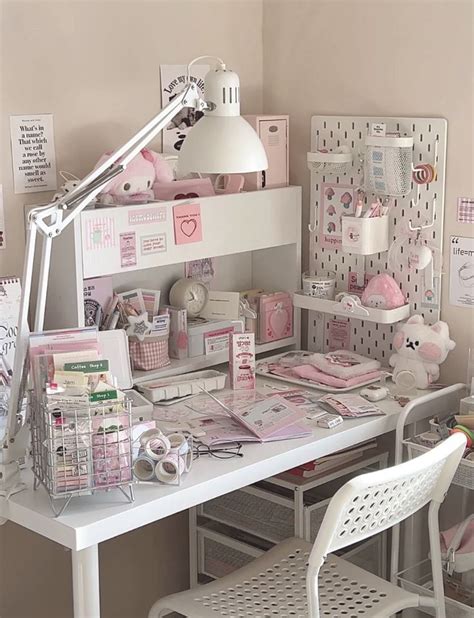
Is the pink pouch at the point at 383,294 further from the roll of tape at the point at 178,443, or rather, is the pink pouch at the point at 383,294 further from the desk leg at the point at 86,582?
the desk leg at the point at 86,582

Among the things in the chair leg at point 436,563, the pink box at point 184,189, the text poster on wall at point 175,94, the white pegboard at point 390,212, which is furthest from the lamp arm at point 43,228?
the chair leg at point 436,563

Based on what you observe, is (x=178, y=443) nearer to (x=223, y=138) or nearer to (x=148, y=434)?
(x=148, y=434)

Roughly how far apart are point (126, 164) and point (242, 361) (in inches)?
26.9

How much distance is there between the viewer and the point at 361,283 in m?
2.75

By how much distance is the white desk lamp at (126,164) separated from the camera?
187cm

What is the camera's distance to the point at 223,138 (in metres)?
2.07

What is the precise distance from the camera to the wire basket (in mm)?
1762

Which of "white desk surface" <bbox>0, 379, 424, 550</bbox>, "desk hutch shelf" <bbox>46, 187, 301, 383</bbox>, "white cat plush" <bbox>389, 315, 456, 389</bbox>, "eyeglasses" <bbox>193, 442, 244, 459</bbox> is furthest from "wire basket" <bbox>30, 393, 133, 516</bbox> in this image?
"white cat plush" <bbox>389, 315, 456, 389</bbox>

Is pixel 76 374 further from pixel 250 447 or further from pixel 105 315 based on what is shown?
pixel 105 315

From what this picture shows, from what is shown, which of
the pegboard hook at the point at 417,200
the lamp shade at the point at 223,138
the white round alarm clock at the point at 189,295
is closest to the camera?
the lamp shade at the point at 223,138

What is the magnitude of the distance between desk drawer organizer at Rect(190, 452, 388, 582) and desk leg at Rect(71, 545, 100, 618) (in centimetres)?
75

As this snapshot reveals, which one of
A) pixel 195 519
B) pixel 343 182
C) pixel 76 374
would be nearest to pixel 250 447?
pixel 76 374

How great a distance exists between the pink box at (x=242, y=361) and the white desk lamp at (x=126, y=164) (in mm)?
513

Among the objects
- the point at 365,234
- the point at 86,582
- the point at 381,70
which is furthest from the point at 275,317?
the point at 86,582
